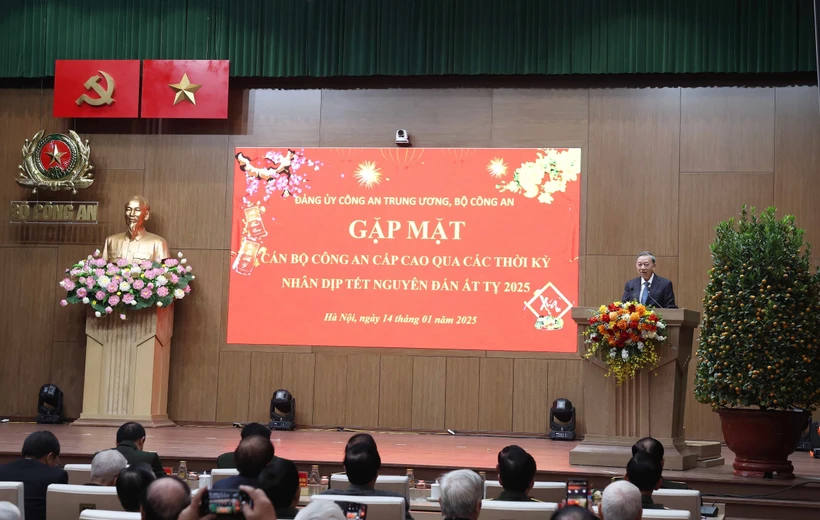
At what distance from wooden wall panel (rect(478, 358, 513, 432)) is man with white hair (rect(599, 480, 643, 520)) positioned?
622cm

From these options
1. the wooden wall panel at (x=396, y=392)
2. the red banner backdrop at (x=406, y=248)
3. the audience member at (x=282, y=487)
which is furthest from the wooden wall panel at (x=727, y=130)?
the audience member at (x=282, y=487)

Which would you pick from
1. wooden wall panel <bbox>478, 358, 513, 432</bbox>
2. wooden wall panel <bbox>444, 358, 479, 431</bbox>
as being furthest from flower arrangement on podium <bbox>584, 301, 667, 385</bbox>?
wooden wall panel <bbox>444, 358, 479, 431</bbox>

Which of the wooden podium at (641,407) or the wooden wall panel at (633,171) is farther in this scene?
the wooden wall panel at (633,171)

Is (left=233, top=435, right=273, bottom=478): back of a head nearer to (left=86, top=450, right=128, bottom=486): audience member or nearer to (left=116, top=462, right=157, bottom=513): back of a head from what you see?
(left=116, top=462, right=157, bottom=513): back of a head

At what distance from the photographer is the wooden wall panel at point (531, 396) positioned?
30.5ft

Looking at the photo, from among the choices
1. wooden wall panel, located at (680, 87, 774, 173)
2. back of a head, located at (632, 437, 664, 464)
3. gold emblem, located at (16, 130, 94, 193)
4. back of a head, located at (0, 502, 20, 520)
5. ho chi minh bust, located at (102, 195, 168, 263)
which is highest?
wooden wall panel, located at (680, 87, 774, 173)

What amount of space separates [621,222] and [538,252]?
2.68ft

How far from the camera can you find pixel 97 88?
9.84 meters

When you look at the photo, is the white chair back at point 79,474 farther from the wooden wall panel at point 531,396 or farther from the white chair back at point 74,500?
the wooden wall panel at point 531,396

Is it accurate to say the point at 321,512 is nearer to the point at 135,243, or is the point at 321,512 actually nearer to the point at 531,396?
the point at 531,396

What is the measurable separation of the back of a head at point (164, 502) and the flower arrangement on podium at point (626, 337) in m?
4.02

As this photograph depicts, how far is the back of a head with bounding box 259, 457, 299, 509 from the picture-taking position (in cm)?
329

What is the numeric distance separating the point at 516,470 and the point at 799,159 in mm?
6548

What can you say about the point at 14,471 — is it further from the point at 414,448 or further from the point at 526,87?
the point at 526,87
